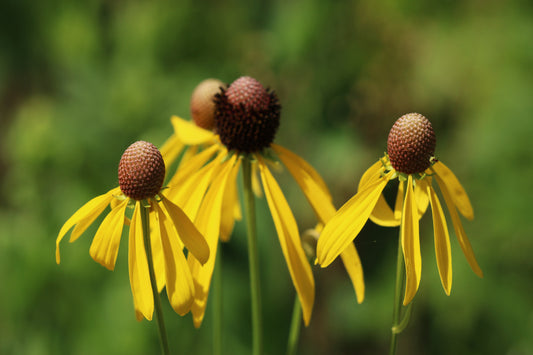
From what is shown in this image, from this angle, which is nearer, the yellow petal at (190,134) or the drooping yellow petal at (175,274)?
the drooping yellow petal at (175,274)

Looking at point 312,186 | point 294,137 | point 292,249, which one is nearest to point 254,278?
point 292,249

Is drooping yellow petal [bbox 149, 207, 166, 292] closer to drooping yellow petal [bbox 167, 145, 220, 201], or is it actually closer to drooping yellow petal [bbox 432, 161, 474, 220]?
drooping yellow petal [bbox 167, 145, 220, 201]

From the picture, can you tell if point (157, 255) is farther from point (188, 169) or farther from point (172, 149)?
point (172, 149)

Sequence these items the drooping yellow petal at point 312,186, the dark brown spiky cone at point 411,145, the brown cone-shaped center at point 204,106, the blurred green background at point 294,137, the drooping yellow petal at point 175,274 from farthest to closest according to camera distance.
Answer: the blurred green background at point 294,137 < the brown cone-shaped center at point 204,106 < the drooping yellow petal at point 312,186 < the dark brown spiky cone at point 411,145 < the drooping yellow petal at point 175,274

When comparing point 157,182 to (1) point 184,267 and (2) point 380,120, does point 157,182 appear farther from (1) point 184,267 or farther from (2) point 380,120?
(2) point 380,120

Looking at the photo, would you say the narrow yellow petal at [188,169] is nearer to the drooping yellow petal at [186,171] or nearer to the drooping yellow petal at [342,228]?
the drooping yellow petal at [186,171]

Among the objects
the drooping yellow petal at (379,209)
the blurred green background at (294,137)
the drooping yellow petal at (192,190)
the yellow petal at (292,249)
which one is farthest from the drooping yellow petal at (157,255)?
the blurred green background at (294,137)
